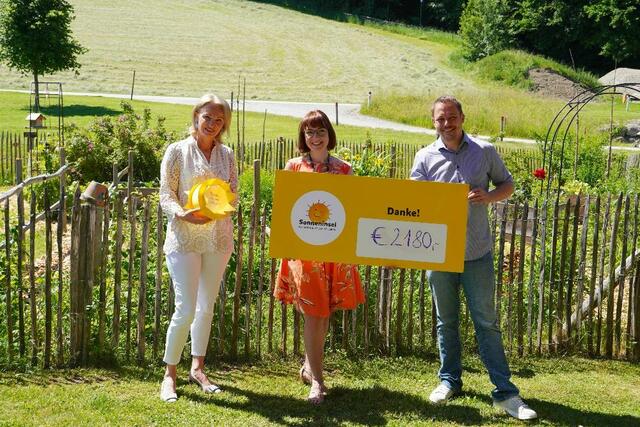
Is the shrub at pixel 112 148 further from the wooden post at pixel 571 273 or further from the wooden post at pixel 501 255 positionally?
the wooden post at pixel 571 273

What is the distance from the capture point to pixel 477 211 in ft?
14.4

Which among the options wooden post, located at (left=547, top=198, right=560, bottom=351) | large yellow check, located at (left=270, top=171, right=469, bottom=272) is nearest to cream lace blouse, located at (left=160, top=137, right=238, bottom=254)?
large yellow check, located at (left=270, top=171, right=469, bottom=272)

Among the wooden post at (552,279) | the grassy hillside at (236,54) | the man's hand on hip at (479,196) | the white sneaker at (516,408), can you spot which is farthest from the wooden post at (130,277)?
the grassy hillside at (236,54)

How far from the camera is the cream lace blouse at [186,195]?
4.40 meters

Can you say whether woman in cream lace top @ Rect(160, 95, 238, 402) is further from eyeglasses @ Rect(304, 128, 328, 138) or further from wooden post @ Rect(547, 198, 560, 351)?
wooden post @ Rect(547, 198, 560, 351)

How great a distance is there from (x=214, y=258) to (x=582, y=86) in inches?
1378

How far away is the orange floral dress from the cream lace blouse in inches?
14.6

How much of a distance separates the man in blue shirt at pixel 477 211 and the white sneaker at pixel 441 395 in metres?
0.25

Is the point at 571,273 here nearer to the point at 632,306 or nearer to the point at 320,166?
the point at 632,306

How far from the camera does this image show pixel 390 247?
4465 millimetres

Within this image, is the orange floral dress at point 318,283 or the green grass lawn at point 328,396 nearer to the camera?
the green grass lawn at point 328,396

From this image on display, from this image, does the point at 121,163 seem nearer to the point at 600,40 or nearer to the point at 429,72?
the point at 429,72

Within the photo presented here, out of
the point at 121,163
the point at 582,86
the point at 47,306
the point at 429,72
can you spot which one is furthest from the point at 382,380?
the point at 429,72

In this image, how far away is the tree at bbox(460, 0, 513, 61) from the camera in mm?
49438
